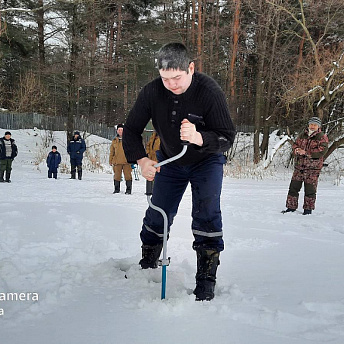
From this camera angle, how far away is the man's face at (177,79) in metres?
2.09

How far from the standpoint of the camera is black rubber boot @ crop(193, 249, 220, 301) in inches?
86.2

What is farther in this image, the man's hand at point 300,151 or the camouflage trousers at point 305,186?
the man's hand at point 300,151

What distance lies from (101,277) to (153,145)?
5129 millimetres

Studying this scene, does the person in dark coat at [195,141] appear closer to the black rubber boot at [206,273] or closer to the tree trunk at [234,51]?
the black rubber boot at [206,273]

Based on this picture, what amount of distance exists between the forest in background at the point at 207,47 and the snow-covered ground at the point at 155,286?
1142 cm

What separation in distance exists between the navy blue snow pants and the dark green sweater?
95mm

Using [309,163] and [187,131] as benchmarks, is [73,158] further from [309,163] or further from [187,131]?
[187,131]

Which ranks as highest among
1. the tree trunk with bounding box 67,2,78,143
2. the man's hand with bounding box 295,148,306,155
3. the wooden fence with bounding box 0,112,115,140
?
the tree trunk with bounding box 67,2,78,143

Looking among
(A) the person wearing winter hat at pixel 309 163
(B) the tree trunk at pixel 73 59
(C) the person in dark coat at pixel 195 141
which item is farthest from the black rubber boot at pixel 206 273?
(B) the tree trunk at pixel 73 59

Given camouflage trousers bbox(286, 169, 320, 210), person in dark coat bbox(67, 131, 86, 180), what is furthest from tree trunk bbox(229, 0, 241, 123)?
camouflage trousers bbox(286, 169, 320, 210)

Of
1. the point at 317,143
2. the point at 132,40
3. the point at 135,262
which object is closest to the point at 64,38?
the point at 132,40

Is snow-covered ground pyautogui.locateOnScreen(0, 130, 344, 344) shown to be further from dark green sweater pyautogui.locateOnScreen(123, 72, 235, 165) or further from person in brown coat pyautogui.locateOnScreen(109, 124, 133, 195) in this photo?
person in brown coat pyautogui.locateOnScreen(109, 124, 133, 195)

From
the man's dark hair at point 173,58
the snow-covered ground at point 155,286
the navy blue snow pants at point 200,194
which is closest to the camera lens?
the snow-covered ground at point 155,286

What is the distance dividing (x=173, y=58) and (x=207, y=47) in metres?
18.9
